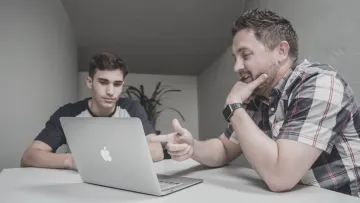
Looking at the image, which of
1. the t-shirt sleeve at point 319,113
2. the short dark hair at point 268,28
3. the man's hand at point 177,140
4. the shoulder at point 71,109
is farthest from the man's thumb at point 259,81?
the shoulder at point 71,109

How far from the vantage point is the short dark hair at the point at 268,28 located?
1.26 metres

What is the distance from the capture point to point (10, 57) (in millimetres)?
2023

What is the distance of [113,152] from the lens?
3.16ft

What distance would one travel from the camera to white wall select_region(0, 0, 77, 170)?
199 cm

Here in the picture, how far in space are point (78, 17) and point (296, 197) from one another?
9.03 feet

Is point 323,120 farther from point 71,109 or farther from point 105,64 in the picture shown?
point 71,109

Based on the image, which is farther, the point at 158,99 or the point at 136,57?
the point at 158,99

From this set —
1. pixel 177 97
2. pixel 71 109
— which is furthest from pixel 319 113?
pixel 177 97

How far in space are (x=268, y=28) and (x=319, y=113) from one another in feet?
1.39

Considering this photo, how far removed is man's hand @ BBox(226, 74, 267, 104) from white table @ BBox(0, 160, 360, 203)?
0.29 metres

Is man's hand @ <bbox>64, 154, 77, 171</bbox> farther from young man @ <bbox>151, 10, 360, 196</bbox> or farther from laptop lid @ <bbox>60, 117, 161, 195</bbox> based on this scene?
young man @ <bbox>151, 10, 360, 196</bbox>

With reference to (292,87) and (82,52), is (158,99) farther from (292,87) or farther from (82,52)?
(292,87)

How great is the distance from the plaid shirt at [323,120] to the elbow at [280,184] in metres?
0.13

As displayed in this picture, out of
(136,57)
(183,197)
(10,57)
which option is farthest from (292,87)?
(136,57)
